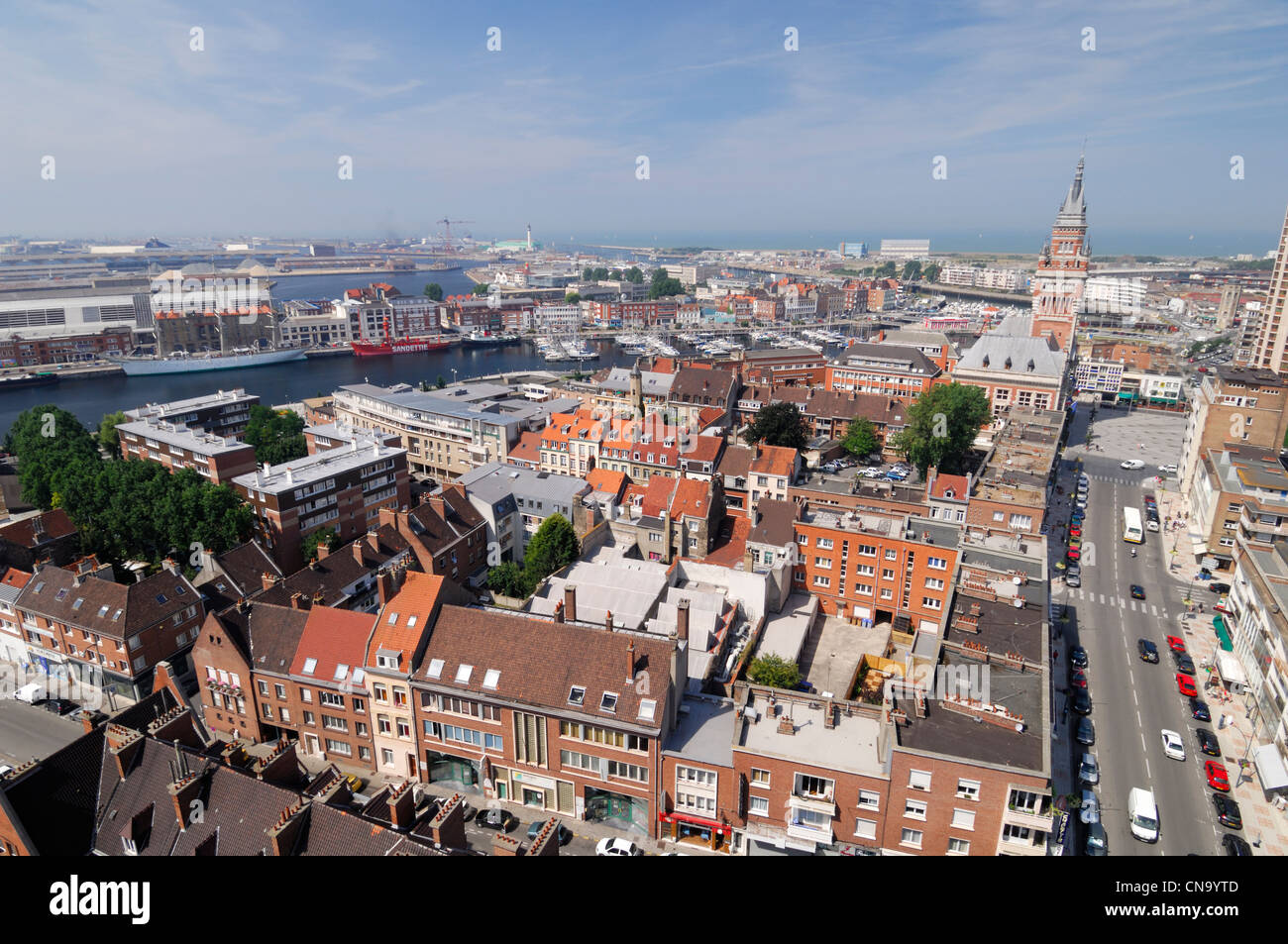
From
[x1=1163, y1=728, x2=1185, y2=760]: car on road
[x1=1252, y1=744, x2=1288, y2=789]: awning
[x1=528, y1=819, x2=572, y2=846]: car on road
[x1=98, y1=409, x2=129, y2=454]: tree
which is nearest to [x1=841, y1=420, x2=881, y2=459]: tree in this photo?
[x1=1163, y1=728, x2=1185, y2=760]: car on road

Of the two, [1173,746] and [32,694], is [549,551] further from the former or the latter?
[1173,746]

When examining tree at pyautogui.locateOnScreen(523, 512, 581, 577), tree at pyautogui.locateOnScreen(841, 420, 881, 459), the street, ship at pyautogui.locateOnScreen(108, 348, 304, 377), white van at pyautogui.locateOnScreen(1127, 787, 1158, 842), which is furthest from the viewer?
ship at pyautogui.locateOnScreen(108, 348, 304, 377)

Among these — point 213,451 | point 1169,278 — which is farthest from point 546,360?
point 1169,278

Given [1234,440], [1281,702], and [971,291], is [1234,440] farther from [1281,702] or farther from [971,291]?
[971,291]

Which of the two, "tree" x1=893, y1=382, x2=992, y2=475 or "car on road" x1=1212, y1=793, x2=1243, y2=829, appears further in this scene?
"tree" x1=893, y1=382, x2=992, y2=475

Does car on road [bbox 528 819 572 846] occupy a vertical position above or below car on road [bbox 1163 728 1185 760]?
above

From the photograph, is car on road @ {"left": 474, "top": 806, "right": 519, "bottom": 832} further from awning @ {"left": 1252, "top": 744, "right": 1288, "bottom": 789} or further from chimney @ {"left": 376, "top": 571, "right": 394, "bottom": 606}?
awning @ {"left": 1252, "top": 744, "right": 1288, "bottom": 789}

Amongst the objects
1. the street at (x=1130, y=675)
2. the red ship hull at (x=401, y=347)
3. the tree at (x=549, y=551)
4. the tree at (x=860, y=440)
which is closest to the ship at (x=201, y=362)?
the red ship hull at (x=401, y=347)
